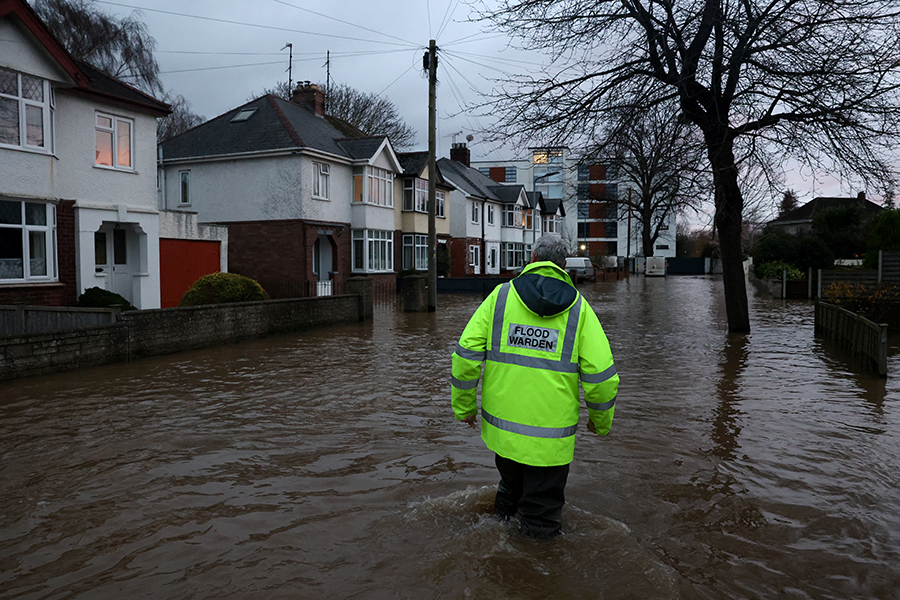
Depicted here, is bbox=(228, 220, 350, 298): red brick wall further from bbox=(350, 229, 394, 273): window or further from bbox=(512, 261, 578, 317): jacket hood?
bbox=(512, 261, 578, 317): jacket hood

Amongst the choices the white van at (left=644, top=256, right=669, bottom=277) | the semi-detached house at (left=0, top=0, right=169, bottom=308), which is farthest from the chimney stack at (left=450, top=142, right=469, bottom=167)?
the semi-detached house at (left=0, top=0, right=169, bottom=308)

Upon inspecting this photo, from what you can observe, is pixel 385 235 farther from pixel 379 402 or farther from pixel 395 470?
pixel 395 470

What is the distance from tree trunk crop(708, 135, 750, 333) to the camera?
14453mm

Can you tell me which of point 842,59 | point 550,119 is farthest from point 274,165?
point 842,59

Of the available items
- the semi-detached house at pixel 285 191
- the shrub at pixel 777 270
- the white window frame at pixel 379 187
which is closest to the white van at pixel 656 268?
the shrub at pixel 777 270

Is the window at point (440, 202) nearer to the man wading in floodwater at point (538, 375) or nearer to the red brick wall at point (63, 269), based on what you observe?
the red brick wall at point (63, 269)

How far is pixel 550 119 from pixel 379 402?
337 inches

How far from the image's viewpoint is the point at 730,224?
15.8 metres

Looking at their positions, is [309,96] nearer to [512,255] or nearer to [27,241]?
[27,241]

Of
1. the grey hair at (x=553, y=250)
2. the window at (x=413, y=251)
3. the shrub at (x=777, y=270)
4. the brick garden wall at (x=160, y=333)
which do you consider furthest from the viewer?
the window at (x=413, y=251)

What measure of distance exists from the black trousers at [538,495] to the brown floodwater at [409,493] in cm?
13

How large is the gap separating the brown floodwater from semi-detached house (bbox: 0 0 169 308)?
704 cm

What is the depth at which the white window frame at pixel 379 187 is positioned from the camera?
100.0 feet

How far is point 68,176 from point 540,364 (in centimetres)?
1619
